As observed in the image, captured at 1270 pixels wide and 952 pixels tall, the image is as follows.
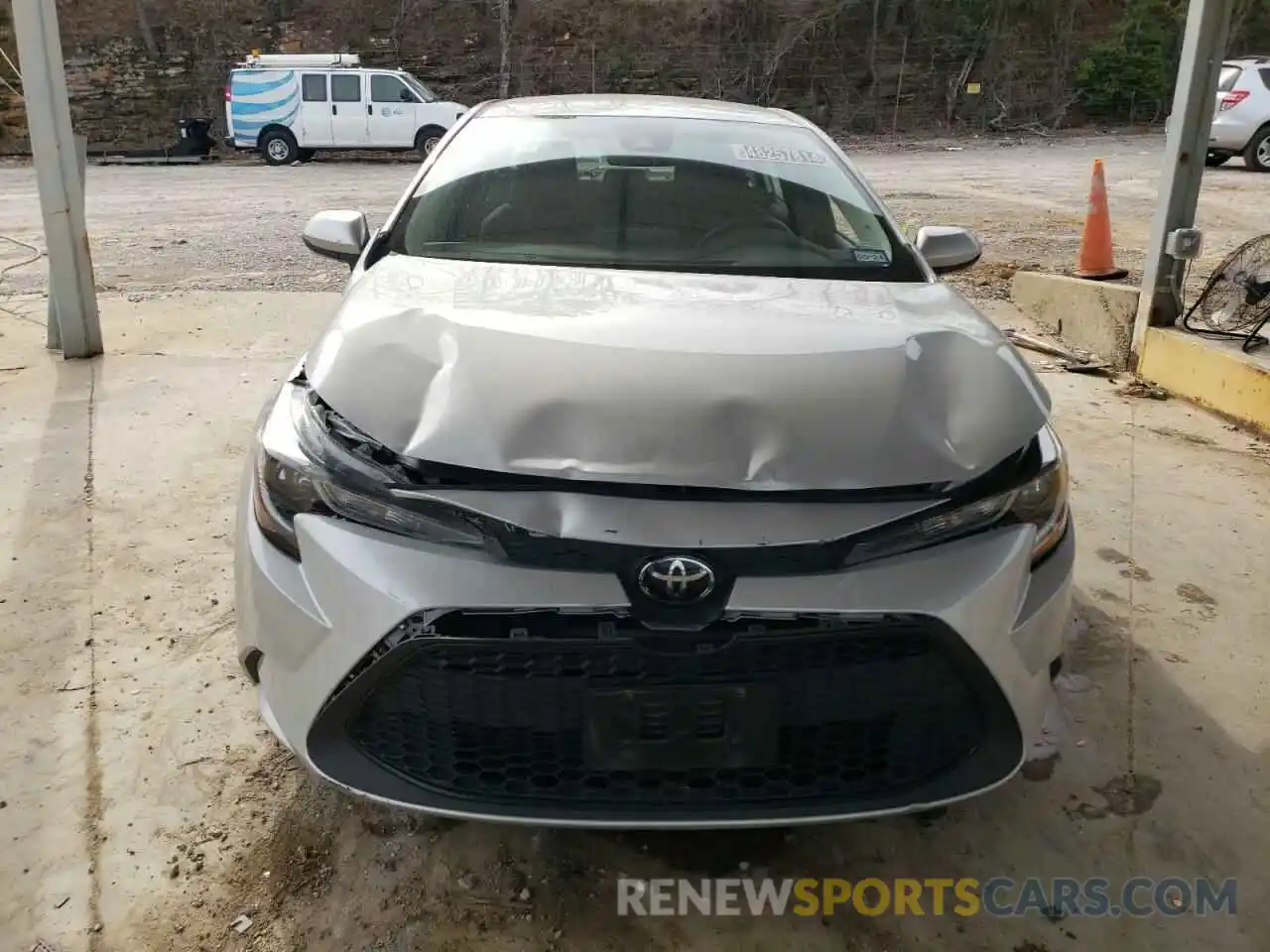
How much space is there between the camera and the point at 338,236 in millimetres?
3166

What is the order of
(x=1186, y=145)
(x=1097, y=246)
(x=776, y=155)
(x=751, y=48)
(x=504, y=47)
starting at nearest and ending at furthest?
(x=776, y=155), (x=1186, y=145), (x=1097, y=246), (x=504, y=47), (x=751, y=48)

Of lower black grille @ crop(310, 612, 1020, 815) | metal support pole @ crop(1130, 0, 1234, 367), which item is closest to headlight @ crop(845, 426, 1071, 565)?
lower black grille @ crop(310, 612, 1020, 815)

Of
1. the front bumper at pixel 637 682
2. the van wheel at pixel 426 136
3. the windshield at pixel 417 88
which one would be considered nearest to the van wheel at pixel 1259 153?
the van wheel at pixel 426 136

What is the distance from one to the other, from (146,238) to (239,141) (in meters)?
9.14

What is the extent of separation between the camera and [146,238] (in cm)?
951

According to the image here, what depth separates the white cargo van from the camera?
17.4 m

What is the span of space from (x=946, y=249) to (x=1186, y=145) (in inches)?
109

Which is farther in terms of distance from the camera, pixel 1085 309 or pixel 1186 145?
pixel 1085 309

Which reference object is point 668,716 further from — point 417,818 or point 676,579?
point 417,818

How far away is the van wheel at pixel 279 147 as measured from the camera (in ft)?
57.9

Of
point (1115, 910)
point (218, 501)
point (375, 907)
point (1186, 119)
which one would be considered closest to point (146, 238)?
point (218, 501)

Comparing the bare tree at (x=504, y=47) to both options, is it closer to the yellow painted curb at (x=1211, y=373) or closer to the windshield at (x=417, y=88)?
the windshield at (x=417, y=88)

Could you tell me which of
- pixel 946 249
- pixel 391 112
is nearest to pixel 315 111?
pixel 391 112

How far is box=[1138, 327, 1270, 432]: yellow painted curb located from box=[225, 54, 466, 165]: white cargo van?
14236 millimetres
